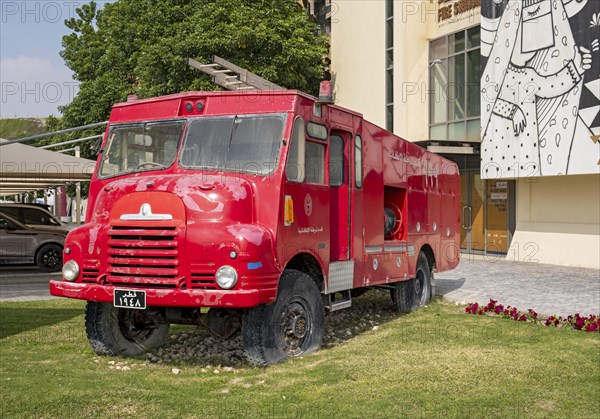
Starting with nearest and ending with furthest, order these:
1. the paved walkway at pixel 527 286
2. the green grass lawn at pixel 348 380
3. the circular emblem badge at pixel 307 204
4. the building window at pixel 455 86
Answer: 1. the green grass lawn at pixel 348 380
2. the circular emblem badge at pixel 307 204
3. the paved walkway at pixel 527 286
4. the building window at pixel 455 86

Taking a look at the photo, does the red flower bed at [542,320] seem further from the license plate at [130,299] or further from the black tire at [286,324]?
the license plate at [130,299]

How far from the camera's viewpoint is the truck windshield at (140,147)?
776cm

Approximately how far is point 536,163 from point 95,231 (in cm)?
1593

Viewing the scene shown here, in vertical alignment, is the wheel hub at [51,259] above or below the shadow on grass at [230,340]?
above

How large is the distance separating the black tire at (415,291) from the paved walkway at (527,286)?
0.88 meters

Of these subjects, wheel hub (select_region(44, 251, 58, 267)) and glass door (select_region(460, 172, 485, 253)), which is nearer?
wheel hub (select_region(44, 251, 58, 267))

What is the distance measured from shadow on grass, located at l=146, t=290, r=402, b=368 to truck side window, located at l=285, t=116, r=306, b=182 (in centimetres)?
191

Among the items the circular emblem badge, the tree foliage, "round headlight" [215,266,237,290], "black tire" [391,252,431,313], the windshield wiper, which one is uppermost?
the tree foliage

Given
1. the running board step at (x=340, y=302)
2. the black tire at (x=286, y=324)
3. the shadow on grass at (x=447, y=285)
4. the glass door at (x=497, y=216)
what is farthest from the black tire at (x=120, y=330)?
the glass door at (x=497, y=216)

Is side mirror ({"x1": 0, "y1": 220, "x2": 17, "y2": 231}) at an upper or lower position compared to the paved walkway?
upper

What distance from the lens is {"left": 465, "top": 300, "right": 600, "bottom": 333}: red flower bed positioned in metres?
9.22

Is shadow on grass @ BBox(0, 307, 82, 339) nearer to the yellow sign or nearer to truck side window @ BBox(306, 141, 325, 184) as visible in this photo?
truck side window @ BBox(306, 141, 325, 184)

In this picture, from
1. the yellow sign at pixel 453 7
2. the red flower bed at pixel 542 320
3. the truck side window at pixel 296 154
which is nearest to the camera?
the truck side window at pixel 296 154

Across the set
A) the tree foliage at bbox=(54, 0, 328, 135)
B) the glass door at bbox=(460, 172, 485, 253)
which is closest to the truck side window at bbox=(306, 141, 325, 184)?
the glass door at bbox=(460, 172, 485, 253)
